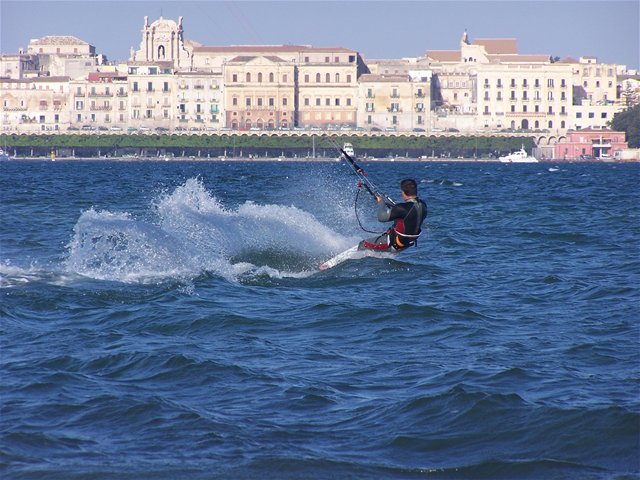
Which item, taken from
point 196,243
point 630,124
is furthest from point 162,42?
point 196,243

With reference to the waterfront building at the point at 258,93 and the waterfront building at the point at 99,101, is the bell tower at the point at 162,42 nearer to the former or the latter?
the waterfront building at the point at 99,101

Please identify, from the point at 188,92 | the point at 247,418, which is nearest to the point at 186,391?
the point at 247,418

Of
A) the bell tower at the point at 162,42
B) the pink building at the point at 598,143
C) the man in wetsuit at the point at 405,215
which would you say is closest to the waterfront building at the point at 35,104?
the bell tower at the point at 162,42

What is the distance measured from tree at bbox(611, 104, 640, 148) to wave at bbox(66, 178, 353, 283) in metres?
118

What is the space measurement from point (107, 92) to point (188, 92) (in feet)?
35.0

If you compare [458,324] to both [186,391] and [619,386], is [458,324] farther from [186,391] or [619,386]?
[186,391]

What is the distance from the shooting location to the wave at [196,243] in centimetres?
1609

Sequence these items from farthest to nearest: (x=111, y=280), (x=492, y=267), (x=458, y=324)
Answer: (x=492, y=267) < (x=111, y=280) < (x=458, y=324)

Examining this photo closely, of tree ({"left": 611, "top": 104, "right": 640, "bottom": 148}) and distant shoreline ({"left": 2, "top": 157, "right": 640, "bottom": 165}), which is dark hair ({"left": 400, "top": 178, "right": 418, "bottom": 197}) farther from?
tree ({"left": 611, "top": 104, "right": 640, "bottom": 148})

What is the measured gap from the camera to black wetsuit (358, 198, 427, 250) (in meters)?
15.2

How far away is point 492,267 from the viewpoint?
18484 millimetres

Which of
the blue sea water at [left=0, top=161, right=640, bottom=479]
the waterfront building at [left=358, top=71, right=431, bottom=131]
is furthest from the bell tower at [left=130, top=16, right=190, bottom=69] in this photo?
the blue sea water at [left=0, top=161, right=640, bottom=479]

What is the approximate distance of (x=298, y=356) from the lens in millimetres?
10820

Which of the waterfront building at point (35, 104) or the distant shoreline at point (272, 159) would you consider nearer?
the distant shoreline at point (272, 159)
